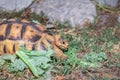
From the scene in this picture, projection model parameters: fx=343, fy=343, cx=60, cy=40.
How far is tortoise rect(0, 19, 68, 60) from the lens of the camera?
3.85 m

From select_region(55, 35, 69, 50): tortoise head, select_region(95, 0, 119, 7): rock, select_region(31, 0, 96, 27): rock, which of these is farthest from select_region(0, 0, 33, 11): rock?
select_region(55, 35, 69, 50): tortoise head

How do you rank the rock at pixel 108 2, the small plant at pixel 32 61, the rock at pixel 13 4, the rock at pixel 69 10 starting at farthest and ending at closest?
the rock at pixel 108 2, the rock at pixel 13 4, the rock at pixel 69 10, the small plant at pixel 32 61

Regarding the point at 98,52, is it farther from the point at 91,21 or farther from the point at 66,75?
the point at 91,21

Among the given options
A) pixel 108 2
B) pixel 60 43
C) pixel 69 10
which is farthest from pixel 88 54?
pixel 108 2

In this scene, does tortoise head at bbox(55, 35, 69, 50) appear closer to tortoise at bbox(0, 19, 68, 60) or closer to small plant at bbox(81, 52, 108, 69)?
tortoise at bbox(0, 19, 68, 60)

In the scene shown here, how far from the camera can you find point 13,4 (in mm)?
5477

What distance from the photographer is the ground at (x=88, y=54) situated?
3725 millimetres

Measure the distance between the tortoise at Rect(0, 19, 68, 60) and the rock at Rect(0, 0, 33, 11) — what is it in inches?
57.2

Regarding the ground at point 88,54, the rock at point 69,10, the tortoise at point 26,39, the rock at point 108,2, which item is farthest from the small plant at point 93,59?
the rock at point 108,2

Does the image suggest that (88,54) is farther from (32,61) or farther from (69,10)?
(69,10)

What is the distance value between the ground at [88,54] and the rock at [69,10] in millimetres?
136

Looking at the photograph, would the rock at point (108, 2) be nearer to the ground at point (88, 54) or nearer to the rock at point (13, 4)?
the ground at point (88, 54)

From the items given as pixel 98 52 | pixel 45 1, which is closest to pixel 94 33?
pixel 98 52

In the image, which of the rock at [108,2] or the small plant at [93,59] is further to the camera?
the rock at [108,2]
